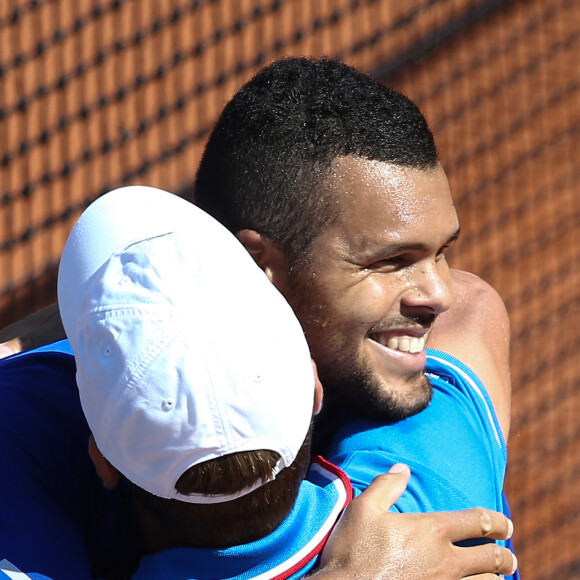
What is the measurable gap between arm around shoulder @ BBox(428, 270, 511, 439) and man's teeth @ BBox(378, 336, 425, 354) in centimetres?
25

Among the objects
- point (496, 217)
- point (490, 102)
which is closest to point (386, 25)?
point (490, 102)

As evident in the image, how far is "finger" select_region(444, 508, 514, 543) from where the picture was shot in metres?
1.30

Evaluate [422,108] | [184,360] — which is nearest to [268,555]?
[184,360]

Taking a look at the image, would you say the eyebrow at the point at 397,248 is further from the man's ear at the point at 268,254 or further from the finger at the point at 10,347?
the finger at the point at 10,347

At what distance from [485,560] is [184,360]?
570 mm

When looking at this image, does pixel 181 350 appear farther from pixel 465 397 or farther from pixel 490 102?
pixel 490 102

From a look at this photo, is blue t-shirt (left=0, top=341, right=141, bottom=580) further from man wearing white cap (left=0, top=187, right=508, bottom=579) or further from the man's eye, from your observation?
the man's eye

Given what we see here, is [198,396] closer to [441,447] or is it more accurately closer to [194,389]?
[194,389]

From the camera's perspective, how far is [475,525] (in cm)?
132

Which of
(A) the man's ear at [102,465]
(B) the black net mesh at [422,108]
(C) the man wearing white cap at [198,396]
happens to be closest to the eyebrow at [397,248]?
(C) the man wearing white cap at [198,396]

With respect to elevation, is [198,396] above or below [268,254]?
above

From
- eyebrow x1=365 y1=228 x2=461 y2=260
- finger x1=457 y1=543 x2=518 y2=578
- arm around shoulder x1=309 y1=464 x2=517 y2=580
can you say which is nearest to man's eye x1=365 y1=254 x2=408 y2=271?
eyebrow x1=365 y1=228 x2=461 y2=260

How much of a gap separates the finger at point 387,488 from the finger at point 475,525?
2.9 inches

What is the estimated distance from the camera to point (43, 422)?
4.25 feet
